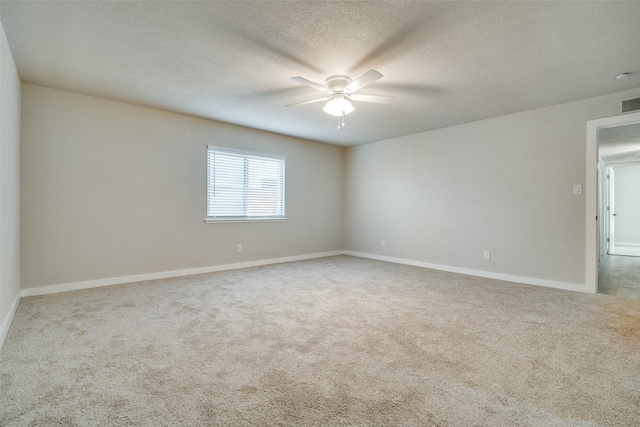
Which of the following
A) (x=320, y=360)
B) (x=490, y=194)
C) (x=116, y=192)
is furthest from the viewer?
(x=490, y=194)

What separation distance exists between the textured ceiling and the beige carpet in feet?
8.00

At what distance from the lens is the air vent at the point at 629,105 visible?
358cm

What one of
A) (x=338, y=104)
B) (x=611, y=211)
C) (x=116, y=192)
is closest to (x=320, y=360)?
(x=338, y=104)

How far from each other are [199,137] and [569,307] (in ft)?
17.5

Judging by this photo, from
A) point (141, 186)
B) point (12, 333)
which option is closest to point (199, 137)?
point (141, 186)

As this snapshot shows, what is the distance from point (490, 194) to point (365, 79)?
123 inches

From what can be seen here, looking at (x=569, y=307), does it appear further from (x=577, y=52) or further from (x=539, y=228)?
(x=577, y=52)

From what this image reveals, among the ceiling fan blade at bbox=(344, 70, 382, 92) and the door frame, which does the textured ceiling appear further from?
the door frame

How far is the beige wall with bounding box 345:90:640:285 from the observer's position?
160 inches

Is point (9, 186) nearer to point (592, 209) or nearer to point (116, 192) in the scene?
point (116, 192)

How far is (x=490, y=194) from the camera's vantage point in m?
4.80

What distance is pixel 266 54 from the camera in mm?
2809

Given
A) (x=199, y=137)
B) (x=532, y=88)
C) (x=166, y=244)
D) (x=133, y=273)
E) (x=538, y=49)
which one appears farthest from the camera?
(x=199, y=137)

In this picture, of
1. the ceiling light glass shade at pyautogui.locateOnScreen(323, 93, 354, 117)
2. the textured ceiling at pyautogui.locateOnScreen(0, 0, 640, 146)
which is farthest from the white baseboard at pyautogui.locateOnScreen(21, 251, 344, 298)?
the ceiling light glass shade at pyautogui.locateOnScreen(323, 93, 354, 117)
